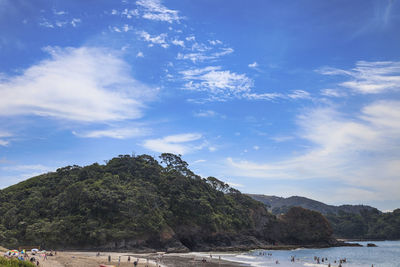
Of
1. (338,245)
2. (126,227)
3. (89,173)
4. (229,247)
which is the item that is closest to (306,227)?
(338,245)

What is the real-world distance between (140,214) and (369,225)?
116m

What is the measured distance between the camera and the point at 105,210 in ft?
193

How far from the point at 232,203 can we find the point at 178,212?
21.6 metres

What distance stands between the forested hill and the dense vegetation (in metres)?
50.2

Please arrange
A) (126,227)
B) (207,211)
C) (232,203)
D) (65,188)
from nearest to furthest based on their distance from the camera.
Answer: (126,227)
(65,188)
(207,211)
(232,203)

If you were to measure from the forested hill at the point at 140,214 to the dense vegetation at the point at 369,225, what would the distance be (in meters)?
50.2

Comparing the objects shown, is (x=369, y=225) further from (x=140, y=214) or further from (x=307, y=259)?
(x=140, y=214)

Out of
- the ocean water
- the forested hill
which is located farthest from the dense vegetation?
the ocean water

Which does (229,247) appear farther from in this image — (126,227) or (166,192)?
(126,227)

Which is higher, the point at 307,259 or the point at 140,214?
the point at 140,214

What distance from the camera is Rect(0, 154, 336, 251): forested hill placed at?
178 feet

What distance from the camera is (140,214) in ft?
197

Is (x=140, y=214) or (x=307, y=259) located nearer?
(x=307, y=259)

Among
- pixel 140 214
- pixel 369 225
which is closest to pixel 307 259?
pixel 140 214
